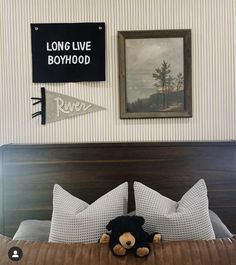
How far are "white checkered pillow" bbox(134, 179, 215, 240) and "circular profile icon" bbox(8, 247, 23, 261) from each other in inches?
23.7

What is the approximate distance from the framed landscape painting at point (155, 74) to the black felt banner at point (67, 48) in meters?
0.16

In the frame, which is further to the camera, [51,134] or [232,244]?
[51,134]

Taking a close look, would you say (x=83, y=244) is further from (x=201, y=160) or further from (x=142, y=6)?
(x=142, y=6)

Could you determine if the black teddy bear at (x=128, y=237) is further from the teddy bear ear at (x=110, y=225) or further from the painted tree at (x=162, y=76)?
the painted tree at (x=162, y=76)

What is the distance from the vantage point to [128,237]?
1.44 meters

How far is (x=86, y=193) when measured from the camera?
2055 millimetres

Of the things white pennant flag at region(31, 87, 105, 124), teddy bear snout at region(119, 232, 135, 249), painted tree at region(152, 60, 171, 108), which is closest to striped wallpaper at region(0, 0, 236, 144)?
white pennant flag at region(31, 87, 105, 124)

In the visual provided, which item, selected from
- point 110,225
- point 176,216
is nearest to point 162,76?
point 176,216

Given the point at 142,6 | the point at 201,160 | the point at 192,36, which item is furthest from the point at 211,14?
the point at 201,160

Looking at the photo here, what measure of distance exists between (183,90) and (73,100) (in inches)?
27.9

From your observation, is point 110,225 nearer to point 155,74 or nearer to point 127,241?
point 127,241

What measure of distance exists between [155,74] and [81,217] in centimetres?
101

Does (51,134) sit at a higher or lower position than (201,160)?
higher

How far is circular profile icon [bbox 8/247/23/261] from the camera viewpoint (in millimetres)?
1389
